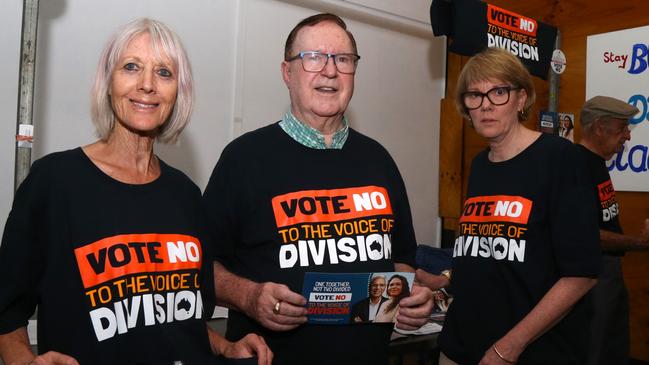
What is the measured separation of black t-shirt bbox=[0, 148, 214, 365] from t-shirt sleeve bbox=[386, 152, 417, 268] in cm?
72

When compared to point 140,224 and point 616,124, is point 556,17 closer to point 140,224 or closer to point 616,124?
point 616,124

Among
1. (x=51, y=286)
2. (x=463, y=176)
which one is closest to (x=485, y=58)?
(x=51, y=286)

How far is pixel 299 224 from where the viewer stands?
154 centimetres

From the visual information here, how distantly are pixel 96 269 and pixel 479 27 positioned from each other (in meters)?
2.67

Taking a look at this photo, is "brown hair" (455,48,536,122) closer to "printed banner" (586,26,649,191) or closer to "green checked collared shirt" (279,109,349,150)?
"green checked collared shirt" (279,109,349,150)

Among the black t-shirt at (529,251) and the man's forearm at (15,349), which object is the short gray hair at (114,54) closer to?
the man's forearm at (15,349)

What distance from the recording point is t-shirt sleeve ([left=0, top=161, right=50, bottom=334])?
3.63 feet

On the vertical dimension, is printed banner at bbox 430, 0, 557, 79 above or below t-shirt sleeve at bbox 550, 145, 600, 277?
above

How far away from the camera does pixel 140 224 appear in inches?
48.3

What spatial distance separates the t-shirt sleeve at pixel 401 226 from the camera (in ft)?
5.77

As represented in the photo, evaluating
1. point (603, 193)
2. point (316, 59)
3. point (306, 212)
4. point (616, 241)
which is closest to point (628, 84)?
point (603, 193)

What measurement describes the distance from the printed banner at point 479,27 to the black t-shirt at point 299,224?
1.84 metres

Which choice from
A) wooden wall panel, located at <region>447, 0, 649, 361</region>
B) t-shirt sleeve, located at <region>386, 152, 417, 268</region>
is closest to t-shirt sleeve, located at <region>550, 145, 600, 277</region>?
t-shirt sleeve, located at <region>386, 152, 417, 268</region>

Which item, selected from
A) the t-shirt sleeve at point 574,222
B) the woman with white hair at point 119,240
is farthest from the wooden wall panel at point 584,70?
the woman with white hair at point 119,240
